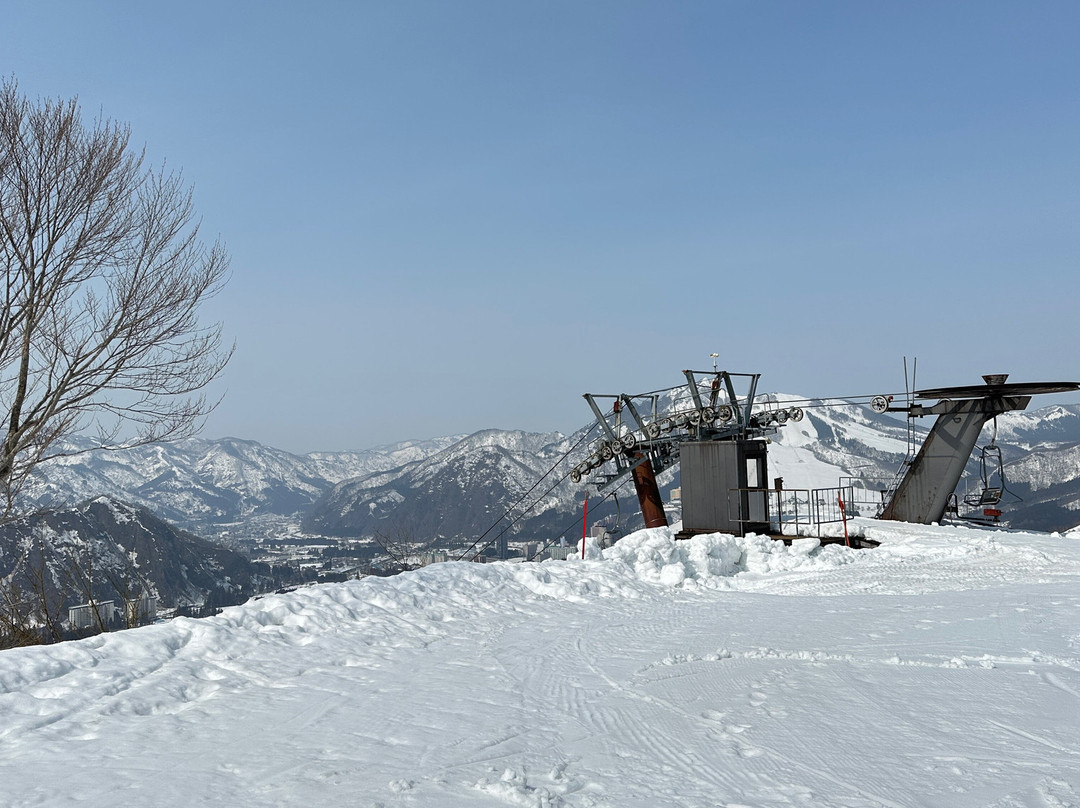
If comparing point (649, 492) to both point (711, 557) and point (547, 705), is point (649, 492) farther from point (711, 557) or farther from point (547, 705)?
point (547, 705)

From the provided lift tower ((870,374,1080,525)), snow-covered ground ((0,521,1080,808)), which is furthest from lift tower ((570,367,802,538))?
snow-covered ground ((0,521,1080,808))

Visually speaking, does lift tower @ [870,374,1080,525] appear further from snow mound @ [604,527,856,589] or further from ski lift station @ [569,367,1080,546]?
snow mound @ [604,527,856,589]

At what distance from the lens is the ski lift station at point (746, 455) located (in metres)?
19.6

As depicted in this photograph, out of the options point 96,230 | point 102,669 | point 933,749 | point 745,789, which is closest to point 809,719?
point 933,749

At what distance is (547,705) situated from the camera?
6418mm

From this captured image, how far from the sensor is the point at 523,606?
1105cm

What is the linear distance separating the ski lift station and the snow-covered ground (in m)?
7.94

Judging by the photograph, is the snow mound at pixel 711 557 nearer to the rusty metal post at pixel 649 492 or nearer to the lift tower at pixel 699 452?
the lift tower at pixel 699 452

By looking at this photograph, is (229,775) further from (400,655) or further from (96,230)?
(96,230)

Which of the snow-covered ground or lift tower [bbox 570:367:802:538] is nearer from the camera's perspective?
the snow-covered ground

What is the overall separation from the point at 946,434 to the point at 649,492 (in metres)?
8.70

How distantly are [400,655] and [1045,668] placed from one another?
6565 mm

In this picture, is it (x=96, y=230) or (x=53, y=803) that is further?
(x=96, y=230)

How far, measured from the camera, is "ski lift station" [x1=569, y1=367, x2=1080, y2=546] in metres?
19.6
